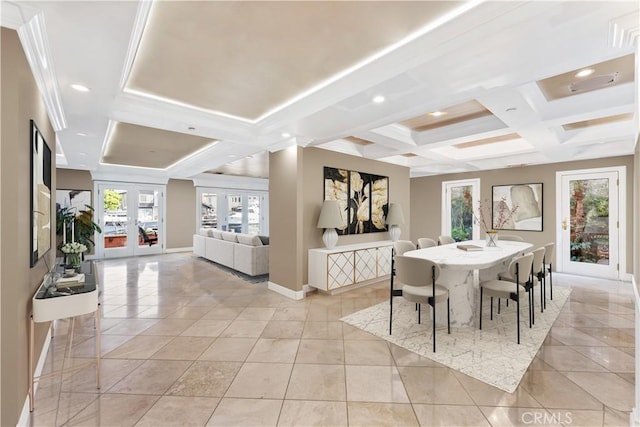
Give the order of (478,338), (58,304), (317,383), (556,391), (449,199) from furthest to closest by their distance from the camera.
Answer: (449,199) → (478,338) → (317,383) → (556,391) → (58,304)

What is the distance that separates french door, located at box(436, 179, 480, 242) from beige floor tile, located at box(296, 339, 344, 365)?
5781 millimetres

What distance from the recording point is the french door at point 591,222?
5.34 metres

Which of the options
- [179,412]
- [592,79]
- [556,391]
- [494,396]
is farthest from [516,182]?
[179,412]

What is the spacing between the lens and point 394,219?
5684mm

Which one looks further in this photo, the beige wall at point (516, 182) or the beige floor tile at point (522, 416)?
the beige wall at point (516, 182)

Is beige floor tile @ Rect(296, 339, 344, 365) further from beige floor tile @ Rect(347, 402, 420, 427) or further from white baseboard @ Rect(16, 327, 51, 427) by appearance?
white baseboard @ Rect(16, 327, 51, 427)

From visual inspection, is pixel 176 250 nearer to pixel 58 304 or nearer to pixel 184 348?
pixel 184 348

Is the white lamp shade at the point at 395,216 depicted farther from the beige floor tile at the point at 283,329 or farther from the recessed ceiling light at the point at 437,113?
the beige floor tile at the point at 283,329

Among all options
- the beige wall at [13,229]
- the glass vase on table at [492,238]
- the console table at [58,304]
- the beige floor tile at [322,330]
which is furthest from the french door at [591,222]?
the beige wall at [13,229]

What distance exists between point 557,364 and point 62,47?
451cm

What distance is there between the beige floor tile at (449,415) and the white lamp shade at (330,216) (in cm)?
282

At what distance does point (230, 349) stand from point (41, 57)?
108 inches

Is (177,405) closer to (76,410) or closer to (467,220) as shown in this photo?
(76,410)

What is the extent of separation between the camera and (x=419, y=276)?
2.78 meters
